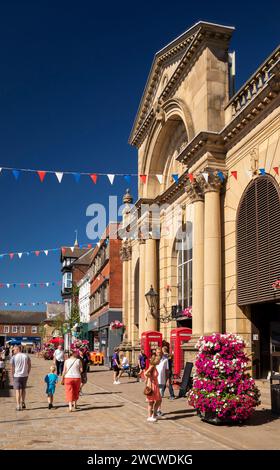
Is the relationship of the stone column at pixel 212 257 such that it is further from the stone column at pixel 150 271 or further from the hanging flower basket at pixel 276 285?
the stone column at pixel 150 271

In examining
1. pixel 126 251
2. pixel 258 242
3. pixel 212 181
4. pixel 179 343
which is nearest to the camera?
pixel 258 242

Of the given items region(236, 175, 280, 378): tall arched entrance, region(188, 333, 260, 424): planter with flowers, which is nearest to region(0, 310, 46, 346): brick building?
region(236, 175, 280, 378): tall arched entrance

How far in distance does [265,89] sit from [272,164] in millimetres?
2067

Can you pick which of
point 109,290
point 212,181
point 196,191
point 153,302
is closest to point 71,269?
point 109,290

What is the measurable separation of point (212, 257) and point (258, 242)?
86.7 inches

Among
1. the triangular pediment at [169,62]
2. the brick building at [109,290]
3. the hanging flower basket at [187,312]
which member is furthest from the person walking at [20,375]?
the brick building at [109,290]

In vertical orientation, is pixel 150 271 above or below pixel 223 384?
above

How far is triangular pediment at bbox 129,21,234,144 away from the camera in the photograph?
1898 centimetres

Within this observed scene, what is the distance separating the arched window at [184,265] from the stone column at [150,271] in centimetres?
178

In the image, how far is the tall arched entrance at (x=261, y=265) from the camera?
1506 cm

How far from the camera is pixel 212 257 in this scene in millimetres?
17656

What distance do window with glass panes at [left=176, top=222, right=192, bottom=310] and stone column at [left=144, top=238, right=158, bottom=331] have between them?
1.78 metres

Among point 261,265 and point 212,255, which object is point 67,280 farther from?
point 261,265
